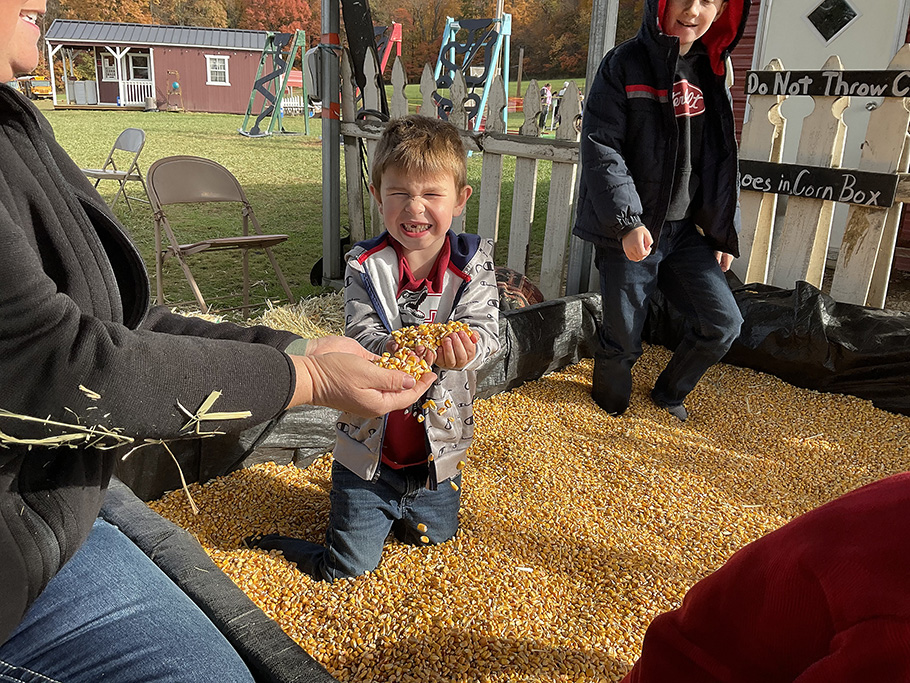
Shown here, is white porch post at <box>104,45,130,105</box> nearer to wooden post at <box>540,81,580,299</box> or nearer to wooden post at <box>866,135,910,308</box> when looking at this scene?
wooden post at <box>540,81,580,299</box>

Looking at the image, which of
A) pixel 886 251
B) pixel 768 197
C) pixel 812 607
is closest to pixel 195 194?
pixel 768 197

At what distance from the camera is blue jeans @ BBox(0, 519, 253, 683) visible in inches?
45.8

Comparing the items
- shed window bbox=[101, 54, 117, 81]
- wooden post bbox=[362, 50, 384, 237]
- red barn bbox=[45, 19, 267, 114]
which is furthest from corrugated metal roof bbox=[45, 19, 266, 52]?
wooden post bbox=[362, 50, 384, 237]

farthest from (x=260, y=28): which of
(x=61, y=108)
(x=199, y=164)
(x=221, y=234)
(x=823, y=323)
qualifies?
(x=823, y=323)

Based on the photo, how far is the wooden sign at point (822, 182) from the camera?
3.70m

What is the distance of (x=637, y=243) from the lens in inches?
117

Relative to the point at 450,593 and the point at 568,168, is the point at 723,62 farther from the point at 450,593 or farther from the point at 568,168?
the point at 450,593

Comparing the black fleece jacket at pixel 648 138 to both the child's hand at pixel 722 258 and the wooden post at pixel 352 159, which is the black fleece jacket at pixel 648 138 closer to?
the child's hand at pixel 722 258

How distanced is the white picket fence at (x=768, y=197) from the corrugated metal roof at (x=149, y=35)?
39.3 meters

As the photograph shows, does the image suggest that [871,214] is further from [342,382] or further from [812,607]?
[812,607]

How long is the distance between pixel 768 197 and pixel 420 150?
2935 mm

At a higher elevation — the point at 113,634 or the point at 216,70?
the point at 216,70

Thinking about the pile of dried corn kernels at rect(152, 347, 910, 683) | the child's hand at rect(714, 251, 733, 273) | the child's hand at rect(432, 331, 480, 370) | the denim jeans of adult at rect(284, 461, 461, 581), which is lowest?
the pile of dried corn kernels at rect(152, 347, 910, 683)

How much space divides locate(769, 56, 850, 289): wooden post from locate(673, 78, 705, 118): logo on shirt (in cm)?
119
